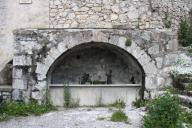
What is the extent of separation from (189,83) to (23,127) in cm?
383

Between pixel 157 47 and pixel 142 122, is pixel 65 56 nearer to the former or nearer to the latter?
pixel 157 47

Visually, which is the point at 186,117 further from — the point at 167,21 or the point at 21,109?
the point at 167,21

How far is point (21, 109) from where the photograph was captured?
33.6ft

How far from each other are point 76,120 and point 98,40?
242 cm

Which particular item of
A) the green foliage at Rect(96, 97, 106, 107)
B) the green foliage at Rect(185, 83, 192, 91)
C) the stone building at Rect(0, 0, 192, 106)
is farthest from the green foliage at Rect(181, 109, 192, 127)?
the green foliage at Rect(96, 97, 106, 107)

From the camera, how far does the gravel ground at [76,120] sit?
880 centimetres

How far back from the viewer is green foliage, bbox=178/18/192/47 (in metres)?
14.1

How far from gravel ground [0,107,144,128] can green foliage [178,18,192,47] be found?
4.64 meters

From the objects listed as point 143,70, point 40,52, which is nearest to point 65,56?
point 40,52

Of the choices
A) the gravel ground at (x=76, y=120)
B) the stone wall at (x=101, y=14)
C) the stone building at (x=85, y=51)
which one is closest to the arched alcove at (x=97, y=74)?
the stone building at (x=85, y=51)

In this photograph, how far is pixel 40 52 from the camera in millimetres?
10828

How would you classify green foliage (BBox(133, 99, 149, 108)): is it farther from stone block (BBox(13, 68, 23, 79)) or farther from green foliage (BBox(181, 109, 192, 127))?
stone block (BBox(13, 68, 23, 79))

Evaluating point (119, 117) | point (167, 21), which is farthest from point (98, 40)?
point (167, 21)

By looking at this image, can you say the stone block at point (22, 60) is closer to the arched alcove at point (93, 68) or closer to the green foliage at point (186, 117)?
the arched alcove at point (93, 68)
